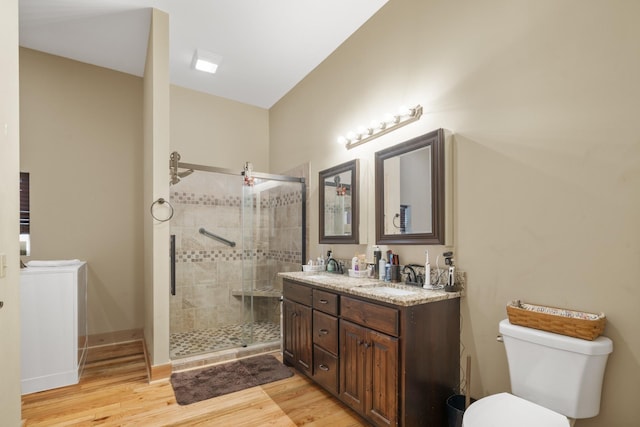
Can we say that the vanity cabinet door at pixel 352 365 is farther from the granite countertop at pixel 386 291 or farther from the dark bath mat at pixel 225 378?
the dark bath mat at pixel 225 378

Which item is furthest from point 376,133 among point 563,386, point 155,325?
point 155,325

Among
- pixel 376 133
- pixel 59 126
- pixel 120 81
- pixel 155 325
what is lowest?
pixel 155 325

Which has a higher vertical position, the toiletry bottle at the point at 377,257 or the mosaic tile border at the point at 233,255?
the toiletry bottle at the point at 377,257

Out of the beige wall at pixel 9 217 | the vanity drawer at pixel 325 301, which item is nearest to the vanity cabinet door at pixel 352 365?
the vanity drawer at pixel 325 301

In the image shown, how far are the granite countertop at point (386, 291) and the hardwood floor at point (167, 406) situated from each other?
799 millimetres

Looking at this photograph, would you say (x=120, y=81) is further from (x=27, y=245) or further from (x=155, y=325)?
(x=155, y=325)

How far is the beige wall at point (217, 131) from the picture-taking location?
13.0 feet

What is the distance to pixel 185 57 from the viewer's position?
11.0 ft

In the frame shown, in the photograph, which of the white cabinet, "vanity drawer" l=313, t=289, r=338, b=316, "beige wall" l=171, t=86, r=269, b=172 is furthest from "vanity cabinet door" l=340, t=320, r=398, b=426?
"beige wall" l=171, t=86, r=269, b=172

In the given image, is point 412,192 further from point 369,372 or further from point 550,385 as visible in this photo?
point 550,385

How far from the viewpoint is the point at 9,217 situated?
1.59m

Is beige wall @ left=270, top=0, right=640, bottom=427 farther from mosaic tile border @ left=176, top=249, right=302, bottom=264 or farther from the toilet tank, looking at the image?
mosaic tile border @ left=176, top=249, right=302, bottom=264

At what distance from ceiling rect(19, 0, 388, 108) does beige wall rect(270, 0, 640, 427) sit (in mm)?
748

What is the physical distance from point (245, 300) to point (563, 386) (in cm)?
280
